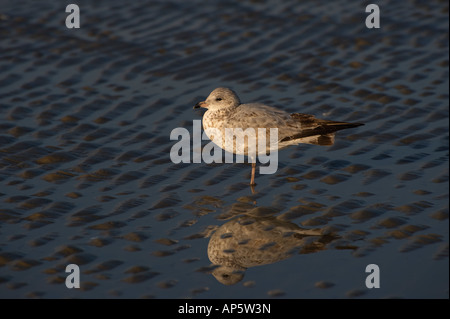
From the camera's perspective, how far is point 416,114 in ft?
40.0

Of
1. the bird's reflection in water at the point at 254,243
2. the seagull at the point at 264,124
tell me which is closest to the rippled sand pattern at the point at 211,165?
the bird's reflection in water at the point at 254,243

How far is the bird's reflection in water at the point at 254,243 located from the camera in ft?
27.0

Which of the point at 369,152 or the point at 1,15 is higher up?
the point at 1,15

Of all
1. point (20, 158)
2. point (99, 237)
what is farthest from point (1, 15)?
point (99, 237)

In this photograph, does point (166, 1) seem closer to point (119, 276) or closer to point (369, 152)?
point (369, 152)

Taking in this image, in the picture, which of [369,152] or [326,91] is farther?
[326,91]

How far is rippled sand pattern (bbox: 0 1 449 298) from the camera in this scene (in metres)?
8.17
